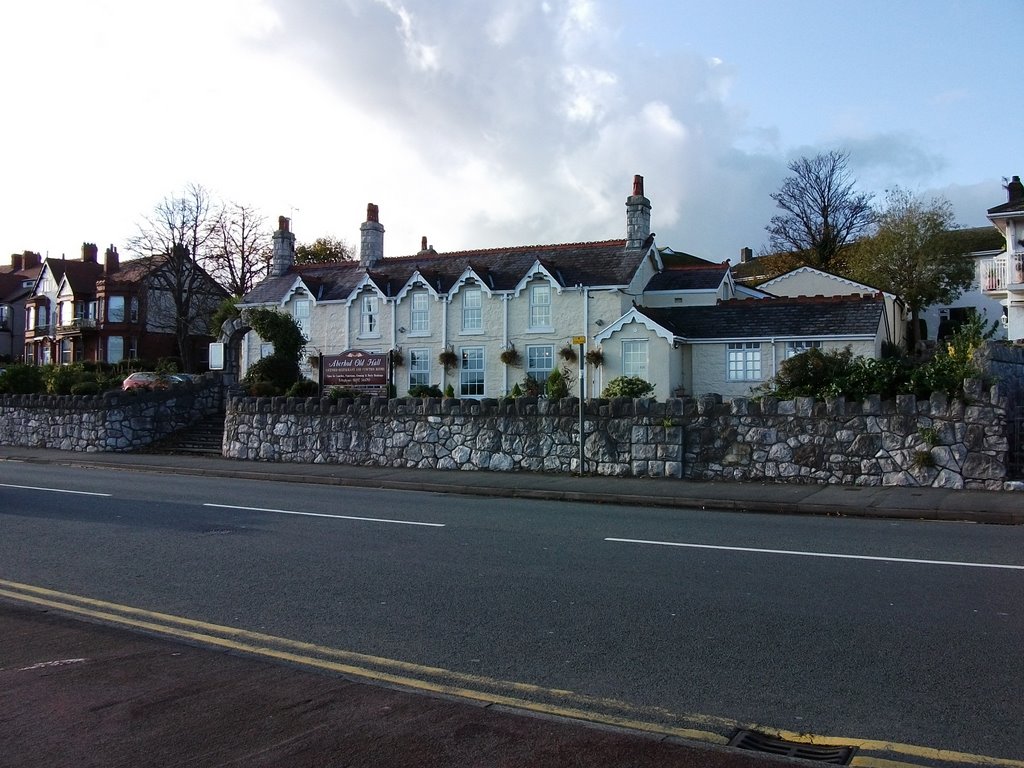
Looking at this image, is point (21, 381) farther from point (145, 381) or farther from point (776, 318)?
point (776, 318)

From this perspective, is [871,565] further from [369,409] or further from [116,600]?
[369,409]

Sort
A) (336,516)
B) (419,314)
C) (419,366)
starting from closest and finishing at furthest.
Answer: (336,516) < (419,366) < (419,314)

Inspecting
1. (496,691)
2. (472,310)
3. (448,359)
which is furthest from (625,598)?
(472,310)

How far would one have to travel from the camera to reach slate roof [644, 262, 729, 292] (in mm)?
34125

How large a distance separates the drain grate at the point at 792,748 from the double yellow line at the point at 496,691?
0.05 meters

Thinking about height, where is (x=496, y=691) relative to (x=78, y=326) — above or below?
below

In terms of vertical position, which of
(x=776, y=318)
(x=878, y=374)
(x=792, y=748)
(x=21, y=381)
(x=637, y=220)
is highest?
(x=637, y=220)

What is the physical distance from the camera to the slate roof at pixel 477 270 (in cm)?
3409

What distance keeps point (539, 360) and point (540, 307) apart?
2.03 m

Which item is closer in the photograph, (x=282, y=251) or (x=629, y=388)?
(x=629, y=388)

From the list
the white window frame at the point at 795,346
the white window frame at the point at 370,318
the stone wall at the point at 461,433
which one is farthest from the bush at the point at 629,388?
the white window frame at the point at 370,318

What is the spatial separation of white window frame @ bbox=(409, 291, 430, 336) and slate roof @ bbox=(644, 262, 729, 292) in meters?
8.83

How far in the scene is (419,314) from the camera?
3678 cm

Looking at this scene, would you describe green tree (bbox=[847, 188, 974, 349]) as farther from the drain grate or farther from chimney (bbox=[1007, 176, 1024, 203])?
the drain grate
